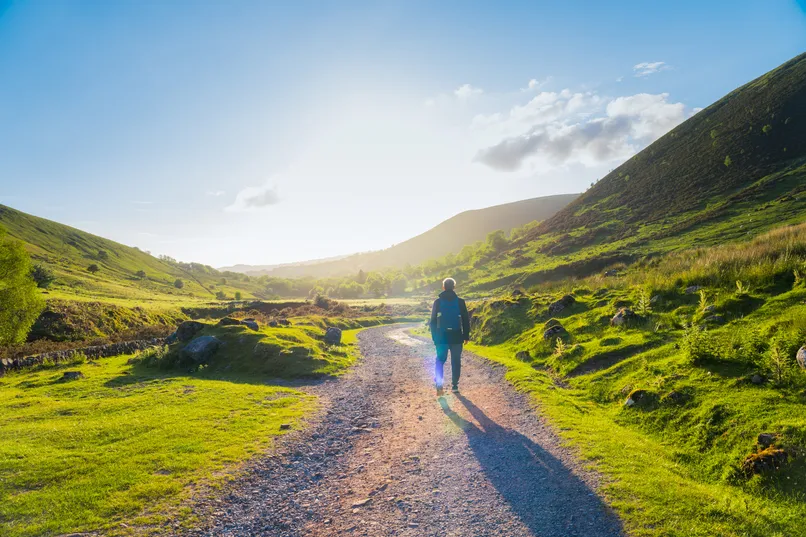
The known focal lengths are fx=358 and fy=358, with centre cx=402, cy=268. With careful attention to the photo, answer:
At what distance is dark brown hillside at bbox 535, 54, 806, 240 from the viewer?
83625 mm

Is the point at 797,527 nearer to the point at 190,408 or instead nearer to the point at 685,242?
the point at 190,408

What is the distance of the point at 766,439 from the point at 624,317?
1093 cm

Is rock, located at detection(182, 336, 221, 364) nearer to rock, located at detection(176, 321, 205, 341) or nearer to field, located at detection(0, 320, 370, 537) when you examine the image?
field, located at detection(0, 320, 370, 537)

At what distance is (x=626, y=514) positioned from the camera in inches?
227

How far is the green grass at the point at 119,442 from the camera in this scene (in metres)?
6.64

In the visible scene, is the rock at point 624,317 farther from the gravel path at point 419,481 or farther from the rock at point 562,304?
the gravel path at point 419,481

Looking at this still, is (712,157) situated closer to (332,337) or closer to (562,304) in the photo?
(562,304)

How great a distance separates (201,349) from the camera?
21969 millimetres

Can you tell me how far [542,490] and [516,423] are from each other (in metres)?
3.90

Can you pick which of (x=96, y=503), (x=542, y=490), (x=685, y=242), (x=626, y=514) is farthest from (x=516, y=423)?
(x=685, y=242)

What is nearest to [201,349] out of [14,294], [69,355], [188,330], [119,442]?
[188,330]

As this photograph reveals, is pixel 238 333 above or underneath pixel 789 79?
underneath

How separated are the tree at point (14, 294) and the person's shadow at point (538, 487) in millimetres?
34693

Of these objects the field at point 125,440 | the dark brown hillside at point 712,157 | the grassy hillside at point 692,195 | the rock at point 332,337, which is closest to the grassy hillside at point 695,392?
the field at point 125,440
